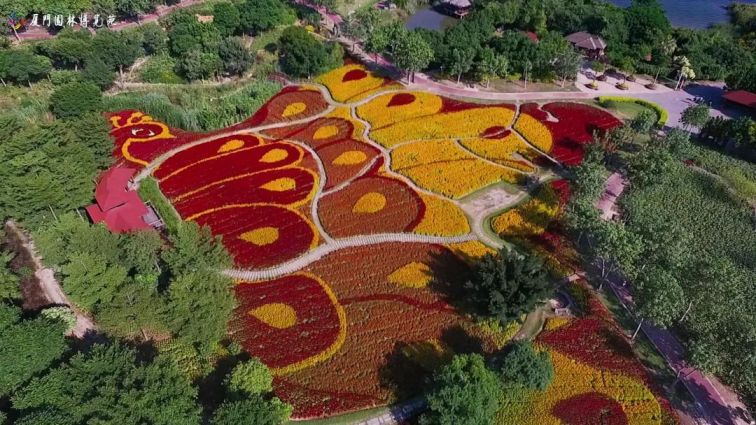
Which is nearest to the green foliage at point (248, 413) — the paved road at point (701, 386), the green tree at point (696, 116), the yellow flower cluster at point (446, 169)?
the yellow flower cluster at point (446, 169)

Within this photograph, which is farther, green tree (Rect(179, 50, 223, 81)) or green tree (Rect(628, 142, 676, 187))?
green tree (Rect(179, 50, 223, 81))

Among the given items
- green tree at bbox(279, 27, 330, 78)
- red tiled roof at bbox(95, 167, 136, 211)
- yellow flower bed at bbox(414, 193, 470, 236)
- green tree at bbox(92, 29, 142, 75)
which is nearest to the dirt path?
red tiled roof at bbox(95, 167, 136, 211)

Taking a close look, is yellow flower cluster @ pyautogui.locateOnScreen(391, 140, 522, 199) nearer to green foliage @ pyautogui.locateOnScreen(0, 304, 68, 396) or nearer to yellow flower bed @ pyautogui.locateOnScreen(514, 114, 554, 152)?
yellow flower bed @ pyautogui.locateOnScreen(514, 114, 554, 152)

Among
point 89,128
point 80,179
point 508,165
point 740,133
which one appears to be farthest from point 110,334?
point 740,133

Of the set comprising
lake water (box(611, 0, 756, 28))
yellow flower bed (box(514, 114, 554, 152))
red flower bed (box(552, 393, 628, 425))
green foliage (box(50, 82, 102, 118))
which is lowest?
red flower bed (box(552, 393, 628, 425))

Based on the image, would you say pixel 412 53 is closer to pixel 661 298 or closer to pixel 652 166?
pixel 652 166

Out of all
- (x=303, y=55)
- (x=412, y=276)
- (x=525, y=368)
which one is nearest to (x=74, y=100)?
(x=303, y=55)
